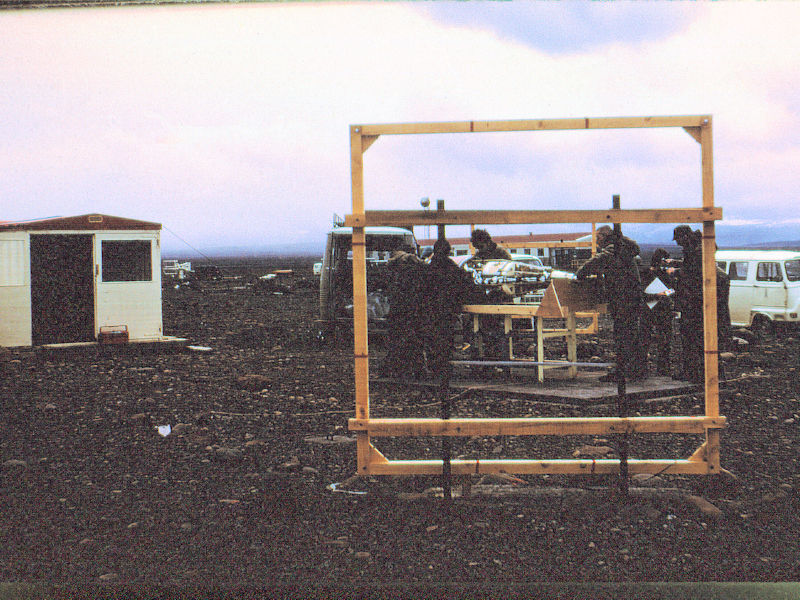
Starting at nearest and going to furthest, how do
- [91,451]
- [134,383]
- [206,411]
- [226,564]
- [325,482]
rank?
1. [226,564]
2. [325,482]
3. [91,451]
4. [206,411]
5. [134,383]

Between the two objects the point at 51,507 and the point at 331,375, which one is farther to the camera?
the point at 331,375

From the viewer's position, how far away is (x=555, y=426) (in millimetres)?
4391

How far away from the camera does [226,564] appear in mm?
3938

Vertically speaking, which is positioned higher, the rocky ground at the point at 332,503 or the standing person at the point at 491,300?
the standing person at the point at 491,300

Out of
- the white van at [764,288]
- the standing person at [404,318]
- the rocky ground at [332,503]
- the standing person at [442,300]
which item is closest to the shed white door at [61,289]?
the rocky ground at [332,503]

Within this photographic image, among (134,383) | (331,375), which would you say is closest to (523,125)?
(331,375)

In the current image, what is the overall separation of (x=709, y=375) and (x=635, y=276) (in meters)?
4.04

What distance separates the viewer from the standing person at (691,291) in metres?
8.30

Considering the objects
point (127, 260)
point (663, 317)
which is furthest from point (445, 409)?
point (127, 260)

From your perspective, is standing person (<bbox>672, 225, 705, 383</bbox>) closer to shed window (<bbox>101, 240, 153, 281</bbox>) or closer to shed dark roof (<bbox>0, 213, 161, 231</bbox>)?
shed window (<bbox>101, 240, 153, 281</bbox>)

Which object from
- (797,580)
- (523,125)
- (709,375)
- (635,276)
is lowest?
(797,580)

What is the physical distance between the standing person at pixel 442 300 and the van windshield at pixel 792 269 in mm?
10458

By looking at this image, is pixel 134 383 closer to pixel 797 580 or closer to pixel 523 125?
pixel 523 125

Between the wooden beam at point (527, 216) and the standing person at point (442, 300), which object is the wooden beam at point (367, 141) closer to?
the wooden beam at point (527, 216)
